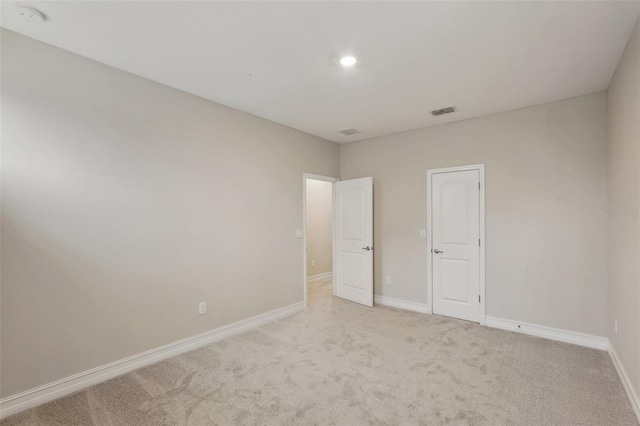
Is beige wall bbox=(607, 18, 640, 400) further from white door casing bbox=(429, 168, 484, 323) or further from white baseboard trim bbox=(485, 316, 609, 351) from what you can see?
white door casing bbox=(429, 168, 484, 323)

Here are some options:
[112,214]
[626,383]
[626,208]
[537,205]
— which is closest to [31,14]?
[112,214]

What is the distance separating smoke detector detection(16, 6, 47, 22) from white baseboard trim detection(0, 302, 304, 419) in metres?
2.61

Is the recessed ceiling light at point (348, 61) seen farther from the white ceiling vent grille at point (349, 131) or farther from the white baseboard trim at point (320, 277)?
the white baseboard trim at point (320, 277)

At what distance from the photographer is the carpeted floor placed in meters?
2.07

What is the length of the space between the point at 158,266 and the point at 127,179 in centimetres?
86

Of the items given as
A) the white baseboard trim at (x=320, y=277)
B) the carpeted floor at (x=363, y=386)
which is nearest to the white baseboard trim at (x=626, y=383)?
the carpeted floor at (x=363, y=386)

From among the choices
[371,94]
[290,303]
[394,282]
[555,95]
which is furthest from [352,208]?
[555,95]

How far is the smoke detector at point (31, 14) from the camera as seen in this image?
6.25 ft

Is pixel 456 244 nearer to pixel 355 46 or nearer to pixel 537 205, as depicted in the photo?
pixel 537 205

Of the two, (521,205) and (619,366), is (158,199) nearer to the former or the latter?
(521,205)

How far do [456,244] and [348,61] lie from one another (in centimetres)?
282

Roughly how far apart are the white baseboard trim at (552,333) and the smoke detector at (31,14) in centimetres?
509

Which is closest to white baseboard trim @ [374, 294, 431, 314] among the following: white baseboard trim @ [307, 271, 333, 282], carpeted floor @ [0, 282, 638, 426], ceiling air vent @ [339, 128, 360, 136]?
carpeted floor @ [0, 282, 638, 426]

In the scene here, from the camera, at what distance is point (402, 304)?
4543mm
